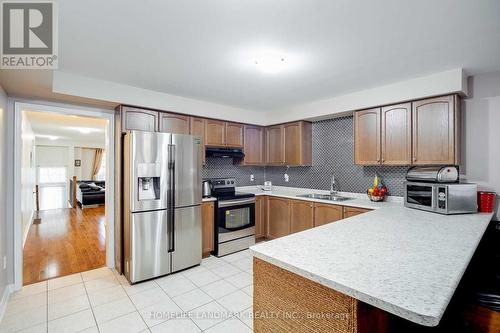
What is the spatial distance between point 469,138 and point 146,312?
3875mm

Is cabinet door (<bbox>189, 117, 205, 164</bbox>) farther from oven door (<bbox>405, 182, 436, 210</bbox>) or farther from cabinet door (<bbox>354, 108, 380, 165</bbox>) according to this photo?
oven door (<bbox>405, 182, 436, 210</bbox>)

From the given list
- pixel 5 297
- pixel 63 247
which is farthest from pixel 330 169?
pixel 63 247

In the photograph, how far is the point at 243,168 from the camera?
15.6ft

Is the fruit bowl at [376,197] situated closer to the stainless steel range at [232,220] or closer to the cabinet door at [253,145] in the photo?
the stainless steel range at [232,220]

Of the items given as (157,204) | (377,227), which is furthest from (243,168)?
(377,227)

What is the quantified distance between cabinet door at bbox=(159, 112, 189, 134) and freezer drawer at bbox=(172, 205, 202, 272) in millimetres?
1128

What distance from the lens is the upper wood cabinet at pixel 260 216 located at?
13.9 ft

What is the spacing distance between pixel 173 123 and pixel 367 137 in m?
2.68

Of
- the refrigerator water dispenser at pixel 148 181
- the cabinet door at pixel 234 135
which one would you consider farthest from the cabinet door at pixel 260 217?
the refrigerator water dispenser at pixel 148 181

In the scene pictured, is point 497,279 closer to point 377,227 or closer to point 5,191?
point 377,227

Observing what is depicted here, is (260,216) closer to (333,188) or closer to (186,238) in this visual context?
Result: (333,188)

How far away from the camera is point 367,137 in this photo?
3227 millimetres

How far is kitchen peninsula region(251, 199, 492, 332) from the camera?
0.88 m

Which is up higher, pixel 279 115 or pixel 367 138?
pixel 279 115
